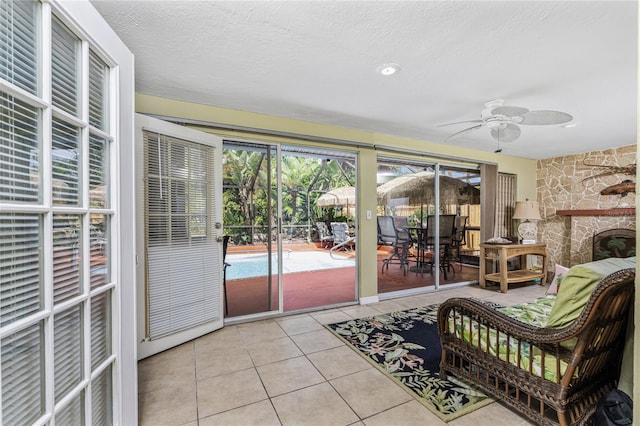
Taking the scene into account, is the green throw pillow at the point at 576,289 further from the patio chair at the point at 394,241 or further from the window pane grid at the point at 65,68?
the patio chair at the point at 394,241

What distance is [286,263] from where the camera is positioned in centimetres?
583

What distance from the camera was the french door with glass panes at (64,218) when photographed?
848mm

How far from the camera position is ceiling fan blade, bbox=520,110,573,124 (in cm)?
224

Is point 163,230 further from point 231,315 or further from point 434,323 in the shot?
point 434,323

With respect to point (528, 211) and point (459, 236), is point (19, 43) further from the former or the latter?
point (528, 211)

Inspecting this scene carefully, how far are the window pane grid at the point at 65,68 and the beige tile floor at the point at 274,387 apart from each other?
5.48 ft

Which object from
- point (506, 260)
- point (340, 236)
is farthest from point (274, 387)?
point (340, 236)

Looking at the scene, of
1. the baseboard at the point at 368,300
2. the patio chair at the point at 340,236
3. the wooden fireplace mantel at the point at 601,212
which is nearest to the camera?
the baseboard at the point at 368,300

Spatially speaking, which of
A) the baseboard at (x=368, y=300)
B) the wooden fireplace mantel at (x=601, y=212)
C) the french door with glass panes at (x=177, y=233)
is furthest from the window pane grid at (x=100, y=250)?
the wooden fireplace mantel at (x=601, y=212)

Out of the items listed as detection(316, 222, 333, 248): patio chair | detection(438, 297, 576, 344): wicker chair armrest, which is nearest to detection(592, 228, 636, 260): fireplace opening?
detection(438, 297, 576, 344): wicker chair armrest

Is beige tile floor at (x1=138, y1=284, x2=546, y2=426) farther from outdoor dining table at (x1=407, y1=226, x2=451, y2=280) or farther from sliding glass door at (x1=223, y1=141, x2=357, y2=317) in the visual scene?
outdoor dining table at (x1=407, y1=226, x2=451, y2=280)

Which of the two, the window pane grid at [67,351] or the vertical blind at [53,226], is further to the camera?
the window pane grid at [67,351]

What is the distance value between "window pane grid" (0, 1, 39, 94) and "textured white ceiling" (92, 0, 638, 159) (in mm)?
778

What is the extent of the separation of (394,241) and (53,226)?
13.3 feet
